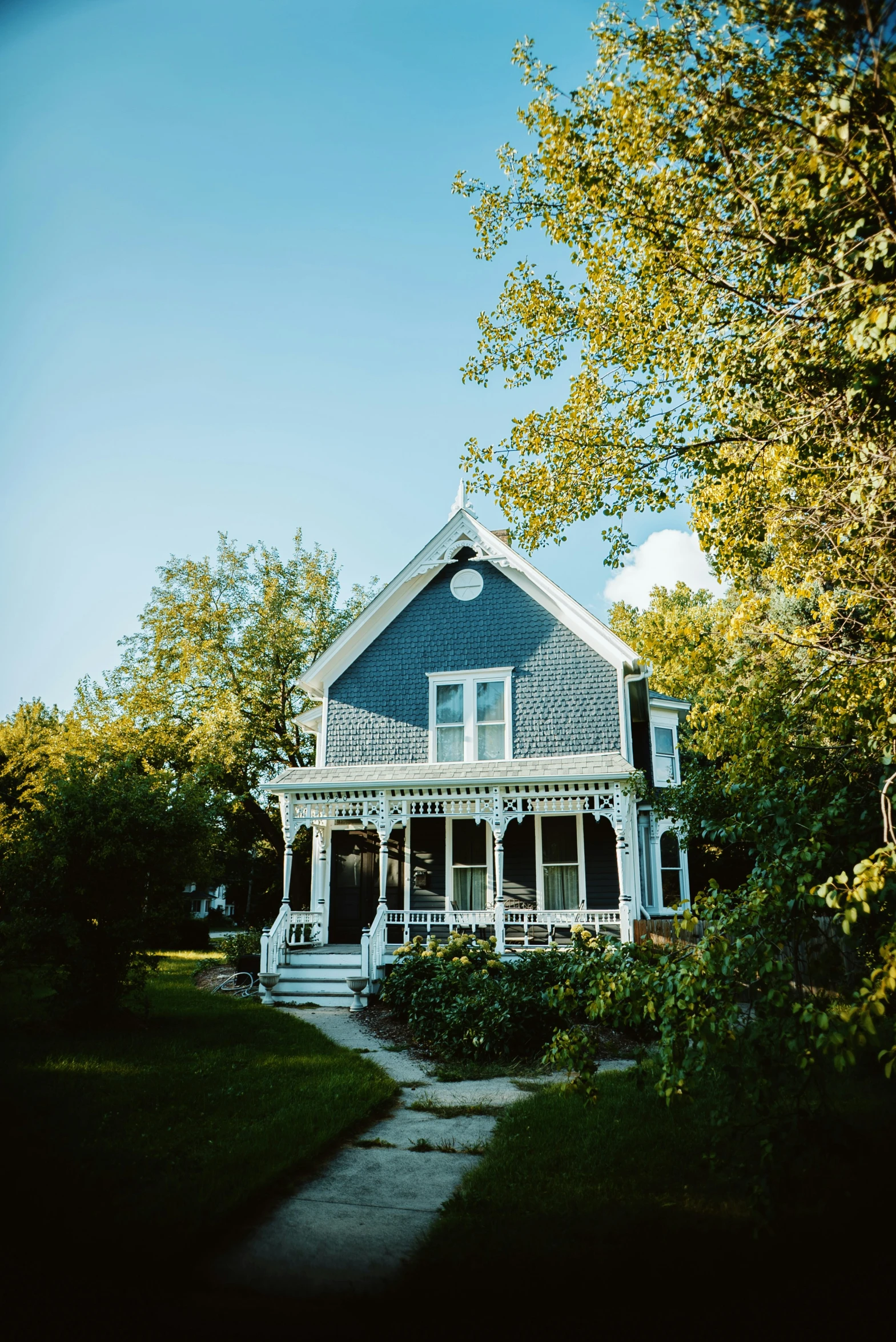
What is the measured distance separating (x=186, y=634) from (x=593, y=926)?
17.6 metres

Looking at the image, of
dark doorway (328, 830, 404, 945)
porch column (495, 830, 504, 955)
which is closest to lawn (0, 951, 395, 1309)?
porch column (495, 830, 504, 955)

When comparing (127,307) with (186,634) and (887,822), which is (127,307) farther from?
(186,634)

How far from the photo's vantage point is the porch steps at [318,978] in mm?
13641

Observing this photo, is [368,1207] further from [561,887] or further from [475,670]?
[475,670]

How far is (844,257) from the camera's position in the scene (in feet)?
17.6

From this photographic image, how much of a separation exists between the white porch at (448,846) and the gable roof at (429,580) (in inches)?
95.2

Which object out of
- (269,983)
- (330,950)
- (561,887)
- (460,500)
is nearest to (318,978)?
(269,983)

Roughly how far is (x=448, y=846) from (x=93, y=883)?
27.0ft

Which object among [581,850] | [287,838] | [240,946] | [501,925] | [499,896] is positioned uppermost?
[287,838]

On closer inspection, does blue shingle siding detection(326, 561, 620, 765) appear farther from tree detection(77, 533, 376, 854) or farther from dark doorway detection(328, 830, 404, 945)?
tree detection(77, 533, 376, 854)

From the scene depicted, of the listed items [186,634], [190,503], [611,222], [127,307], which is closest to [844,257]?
[611,222]

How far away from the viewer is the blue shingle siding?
632 inches

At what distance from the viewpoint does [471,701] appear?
16688 mm

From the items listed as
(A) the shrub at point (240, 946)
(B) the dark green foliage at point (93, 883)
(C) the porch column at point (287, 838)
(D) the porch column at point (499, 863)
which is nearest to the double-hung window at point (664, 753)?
(D) the porch column at point (499, 863)
